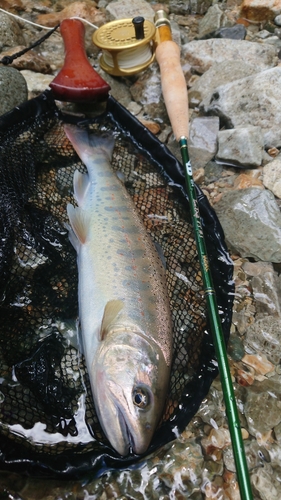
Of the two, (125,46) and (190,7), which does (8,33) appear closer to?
(125,46)

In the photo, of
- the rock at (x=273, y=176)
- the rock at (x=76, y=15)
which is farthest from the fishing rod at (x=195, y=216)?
the rock at (x=76, y=15)

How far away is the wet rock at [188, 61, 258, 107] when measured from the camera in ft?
15.8

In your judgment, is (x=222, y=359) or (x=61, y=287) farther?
(x=61, y=287)

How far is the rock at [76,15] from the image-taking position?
5992mm

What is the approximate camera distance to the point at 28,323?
273 cm

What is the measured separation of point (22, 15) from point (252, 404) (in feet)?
21.1

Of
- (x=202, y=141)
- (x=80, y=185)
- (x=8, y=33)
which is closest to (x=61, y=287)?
(x=80, y=185)

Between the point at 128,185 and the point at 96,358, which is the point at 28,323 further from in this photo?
the point at 128,185

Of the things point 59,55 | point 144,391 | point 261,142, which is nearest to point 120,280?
point 144,391

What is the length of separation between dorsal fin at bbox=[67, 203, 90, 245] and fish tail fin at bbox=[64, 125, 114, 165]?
597 mm

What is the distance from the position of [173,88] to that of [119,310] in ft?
8.43

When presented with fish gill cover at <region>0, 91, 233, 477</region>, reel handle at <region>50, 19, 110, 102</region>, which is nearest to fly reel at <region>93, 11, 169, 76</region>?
reel handle at <region>50, 19, 110, 102</region>

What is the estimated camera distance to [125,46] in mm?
4453

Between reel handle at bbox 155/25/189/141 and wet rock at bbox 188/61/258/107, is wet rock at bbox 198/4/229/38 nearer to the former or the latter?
wet rock at bbox 188/61/258/107
